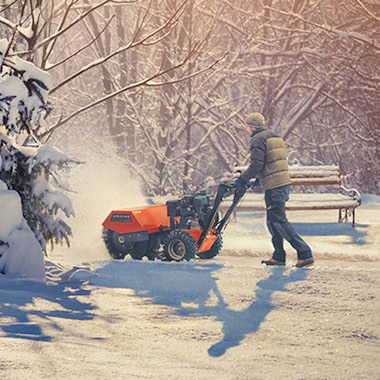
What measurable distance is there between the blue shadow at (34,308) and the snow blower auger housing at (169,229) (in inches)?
83.8

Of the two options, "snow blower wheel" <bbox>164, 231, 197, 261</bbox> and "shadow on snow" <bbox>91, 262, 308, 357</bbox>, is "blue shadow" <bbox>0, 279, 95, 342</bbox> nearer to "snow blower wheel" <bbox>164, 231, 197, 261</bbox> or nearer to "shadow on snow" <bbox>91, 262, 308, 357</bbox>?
"shadow on snow" <bbox>91, 262, 308, 357</bbox>

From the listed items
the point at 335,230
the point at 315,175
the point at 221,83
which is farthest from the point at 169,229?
the point at 221,83

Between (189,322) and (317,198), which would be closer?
(189,322)

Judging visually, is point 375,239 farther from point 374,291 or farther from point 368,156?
point 368,156

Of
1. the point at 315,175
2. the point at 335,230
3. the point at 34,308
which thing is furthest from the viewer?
the point at 315,175

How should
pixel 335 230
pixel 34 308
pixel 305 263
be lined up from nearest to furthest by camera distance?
1. pixel 34 308
2. pixel 305 263
3. pixel 335 230

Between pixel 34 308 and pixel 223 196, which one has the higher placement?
pixel 223 196

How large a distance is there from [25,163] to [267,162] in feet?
9.47

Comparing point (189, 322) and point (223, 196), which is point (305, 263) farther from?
point (189, 322)

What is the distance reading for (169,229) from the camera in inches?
418

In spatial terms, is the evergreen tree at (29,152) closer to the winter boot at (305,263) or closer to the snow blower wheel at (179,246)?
the snow blower wheel at (179,246)

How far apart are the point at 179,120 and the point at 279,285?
1369 centimetres

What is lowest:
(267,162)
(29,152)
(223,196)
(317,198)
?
(317,198)

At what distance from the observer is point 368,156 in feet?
85.5
